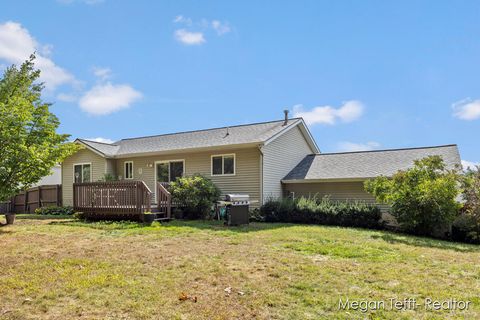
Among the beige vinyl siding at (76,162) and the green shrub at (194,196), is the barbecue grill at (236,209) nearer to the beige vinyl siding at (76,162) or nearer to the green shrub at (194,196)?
the green shrub at (194,196)

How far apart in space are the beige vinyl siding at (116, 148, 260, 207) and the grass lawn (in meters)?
6.17

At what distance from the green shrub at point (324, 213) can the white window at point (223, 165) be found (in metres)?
2.28

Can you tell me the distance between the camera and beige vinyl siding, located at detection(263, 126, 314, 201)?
14.4m

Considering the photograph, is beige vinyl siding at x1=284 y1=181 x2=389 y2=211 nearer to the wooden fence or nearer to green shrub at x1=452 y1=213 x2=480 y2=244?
green shrub at x1=452 y1=213 x2=480 y2=244

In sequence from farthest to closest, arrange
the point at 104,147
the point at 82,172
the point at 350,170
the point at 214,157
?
the point at 82,172, the point at 104,147, the point at 214,157, the point at 350,170

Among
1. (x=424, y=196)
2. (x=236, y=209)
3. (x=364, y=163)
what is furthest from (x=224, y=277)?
(x=364, y=163)

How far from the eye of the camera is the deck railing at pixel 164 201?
1246 centimetres

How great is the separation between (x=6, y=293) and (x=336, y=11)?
1138 centimetres

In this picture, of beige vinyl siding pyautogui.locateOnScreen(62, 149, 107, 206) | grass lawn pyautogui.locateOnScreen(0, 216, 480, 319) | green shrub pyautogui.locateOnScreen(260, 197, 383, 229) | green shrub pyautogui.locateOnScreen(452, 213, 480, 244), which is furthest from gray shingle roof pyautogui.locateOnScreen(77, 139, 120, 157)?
green shrub pyautogui.locateOnScreen(452, 213, 480, 244)

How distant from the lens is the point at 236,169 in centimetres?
1462

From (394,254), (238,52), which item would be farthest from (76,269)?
(238,52)

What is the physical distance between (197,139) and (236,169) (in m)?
3.44

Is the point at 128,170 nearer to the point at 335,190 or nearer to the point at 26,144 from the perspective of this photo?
the point at 26,144

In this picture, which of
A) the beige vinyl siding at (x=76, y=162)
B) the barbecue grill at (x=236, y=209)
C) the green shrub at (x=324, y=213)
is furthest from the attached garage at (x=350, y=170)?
the beige vinyl siding at (x=76, y=162)
